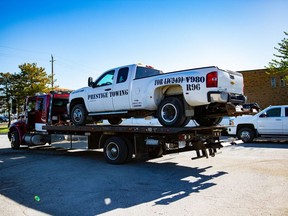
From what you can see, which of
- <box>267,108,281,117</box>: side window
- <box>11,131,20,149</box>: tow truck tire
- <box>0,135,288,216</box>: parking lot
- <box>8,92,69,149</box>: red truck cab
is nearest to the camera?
<box>0,135,288,216</box>: parking lot

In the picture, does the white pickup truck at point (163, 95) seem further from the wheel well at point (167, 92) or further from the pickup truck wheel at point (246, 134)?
the pickup truck wheel at point (246, 134)

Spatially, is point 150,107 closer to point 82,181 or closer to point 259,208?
point 82,181

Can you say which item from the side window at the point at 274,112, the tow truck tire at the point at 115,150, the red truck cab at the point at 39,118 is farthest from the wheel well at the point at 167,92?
the side window at the point at 274,112

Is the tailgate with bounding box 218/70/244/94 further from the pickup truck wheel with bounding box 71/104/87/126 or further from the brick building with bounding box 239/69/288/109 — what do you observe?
the brick building with bounding box 239/69/288/109

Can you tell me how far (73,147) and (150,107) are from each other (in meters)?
4.11

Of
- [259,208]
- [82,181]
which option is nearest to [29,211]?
[82,181]

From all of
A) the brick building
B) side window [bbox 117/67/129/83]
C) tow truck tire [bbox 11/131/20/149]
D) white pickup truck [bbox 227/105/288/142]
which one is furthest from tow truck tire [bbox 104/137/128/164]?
the brick building

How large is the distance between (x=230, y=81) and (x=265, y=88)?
2377 cm

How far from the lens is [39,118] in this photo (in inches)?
470

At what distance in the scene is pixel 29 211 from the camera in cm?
436

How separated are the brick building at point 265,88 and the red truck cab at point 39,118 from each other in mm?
22172

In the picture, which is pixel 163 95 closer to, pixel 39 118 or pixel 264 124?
pixel 39 118

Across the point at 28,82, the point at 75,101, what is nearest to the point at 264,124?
the point at 75,101

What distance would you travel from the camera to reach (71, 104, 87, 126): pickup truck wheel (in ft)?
32.0
